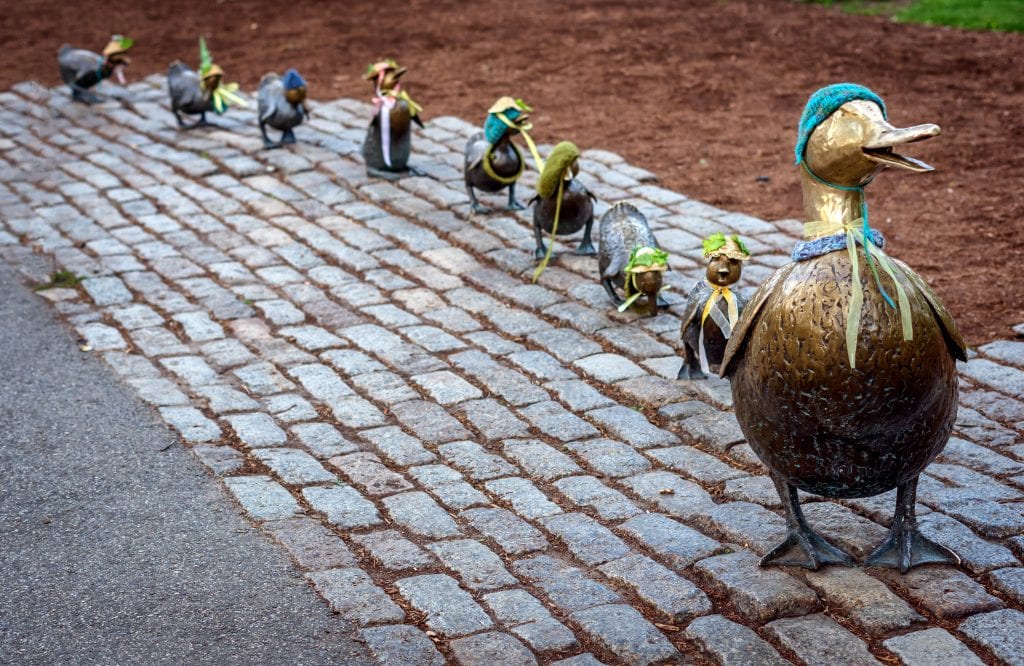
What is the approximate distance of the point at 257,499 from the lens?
Answer: 479cm

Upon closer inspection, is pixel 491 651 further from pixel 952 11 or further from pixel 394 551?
pixel 952 11

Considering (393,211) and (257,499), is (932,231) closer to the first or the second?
(393,211)

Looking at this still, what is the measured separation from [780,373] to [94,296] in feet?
15.5

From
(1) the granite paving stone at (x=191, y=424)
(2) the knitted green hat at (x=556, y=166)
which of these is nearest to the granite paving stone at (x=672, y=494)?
(1) the granite paving stone at (x=191, y=424)

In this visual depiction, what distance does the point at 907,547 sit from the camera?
400cm

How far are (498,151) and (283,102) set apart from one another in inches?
96.5

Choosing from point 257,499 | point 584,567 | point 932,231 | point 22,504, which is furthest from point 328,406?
point 932,231

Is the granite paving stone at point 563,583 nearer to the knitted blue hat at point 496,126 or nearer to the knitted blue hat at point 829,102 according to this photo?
the knitted blue hat at point 829,102

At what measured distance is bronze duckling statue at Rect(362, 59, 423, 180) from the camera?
26.4ft

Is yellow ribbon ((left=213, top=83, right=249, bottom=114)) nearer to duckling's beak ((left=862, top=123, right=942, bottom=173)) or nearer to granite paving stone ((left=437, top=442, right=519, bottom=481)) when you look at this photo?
granite paving stone ((left=437, top=442, right=519, bottom=481))

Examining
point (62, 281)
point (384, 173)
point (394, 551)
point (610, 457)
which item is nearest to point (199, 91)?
point (384, 173)

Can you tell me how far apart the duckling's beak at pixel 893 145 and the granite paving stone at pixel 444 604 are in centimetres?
200

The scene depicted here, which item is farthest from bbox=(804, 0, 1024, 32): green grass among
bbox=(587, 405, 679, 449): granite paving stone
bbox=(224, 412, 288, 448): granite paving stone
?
bbox=(224, 412, 288, 448): granite paving stone

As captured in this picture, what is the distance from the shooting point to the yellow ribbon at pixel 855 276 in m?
3.50
